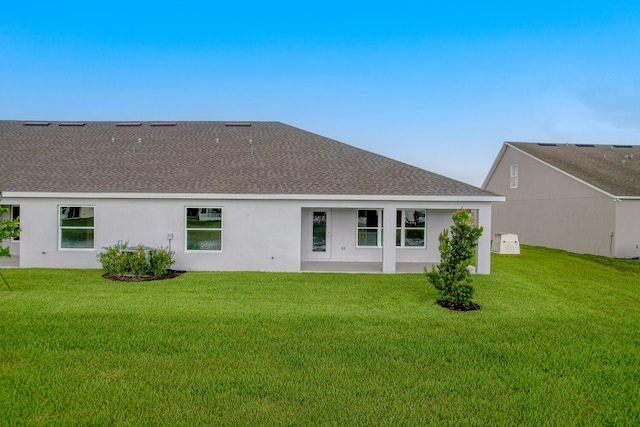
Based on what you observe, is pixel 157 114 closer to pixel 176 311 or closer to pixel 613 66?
pixel 176 311

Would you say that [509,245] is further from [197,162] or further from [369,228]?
[197,162]

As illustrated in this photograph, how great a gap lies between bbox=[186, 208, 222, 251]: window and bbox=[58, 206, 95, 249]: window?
3431mm

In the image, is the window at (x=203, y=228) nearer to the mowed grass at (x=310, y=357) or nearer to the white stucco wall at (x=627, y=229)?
the mowed grass at (x=310, y=357)

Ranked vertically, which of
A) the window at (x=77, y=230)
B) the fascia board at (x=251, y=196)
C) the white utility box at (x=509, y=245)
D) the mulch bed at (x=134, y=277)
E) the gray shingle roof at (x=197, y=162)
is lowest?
the mulch bed at (x=134, y=277)

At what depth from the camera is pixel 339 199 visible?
1285cm

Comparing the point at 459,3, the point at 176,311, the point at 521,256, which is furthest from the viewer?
the point at 521,256

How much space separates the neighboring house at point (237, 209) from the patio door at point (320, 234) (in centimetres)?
4

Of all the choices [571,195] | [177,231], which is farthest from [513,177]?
[177,231]

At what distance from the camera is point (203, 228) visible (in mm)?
13258

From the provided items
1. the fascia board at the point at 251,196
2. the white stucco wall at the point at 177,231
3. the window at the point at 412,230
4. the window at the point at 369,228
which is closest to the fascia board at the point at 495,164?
the window at the point at 412,230

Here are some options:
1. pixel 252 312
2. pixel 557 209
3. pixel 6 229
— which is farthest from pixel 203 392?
pixel 557 209

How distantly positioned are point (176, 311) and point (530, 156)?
74.0 ft

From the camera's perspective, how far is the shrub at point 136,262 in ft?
38.3

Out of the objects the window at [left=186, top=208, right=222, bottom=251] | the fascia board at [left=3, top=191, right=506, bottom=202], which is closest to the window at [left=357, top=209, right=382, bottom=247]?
the fascia board at [left=3, top=191, right=506, bottom=202]
